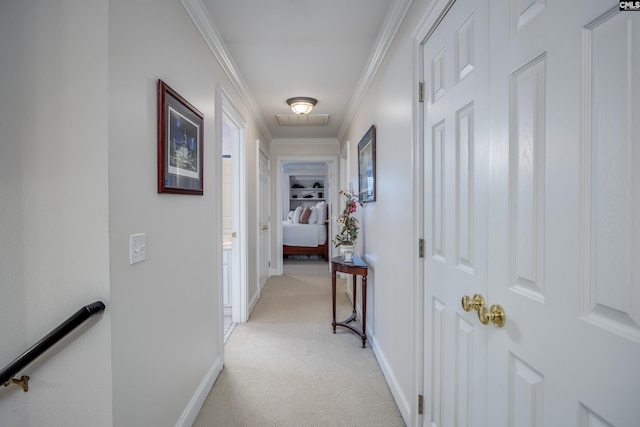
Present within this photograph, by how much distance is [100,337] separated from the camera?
1098 millimetres

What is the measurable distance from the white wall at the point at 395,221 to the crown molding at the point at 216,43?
1.17m

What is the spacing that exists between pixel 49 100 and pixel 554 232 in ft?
5.30

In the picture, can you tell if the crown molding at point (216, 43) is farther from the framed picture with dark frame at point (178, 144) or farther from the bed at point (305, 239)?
the bed at point (305, 239)

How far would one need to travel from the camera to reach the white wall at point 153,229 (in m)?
1.14

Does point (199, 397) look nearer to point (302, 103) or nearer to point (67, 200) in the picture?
point (67, 200)

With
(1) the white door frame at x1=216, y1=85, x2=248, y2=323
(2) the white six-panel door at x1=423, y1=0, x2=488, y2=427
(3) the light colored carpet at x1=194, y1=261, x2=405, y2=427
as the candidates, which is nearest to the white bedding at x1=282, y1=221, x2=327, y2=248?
(3) the light colored carpet at x1=194, y1=261, x2=405, y2=427

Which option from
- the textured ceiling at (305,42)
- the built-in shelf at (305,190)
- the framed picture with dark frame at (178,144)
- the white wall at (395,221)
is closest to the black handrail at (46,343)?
the framed picture with dark frame at (178,144)

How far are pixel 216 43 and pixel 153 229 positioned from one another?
4.71 feet

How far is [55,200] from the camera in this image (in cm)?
111

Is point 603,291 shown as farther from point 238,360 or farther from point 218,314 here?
point 238,360

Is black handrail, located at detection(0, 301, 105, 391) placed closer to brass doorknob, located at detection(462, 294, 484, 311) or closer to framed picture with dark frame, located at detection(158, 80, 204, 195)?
framed picture with dark frame, located at detection(158, 80, 204, 195)

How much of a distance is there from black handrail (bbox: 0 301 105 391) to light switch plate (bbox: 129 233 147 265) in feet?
0.80

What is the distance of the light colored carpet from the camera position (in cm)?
184

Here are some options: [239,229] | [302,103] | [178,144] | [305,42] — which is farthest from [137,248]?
[302,103]
